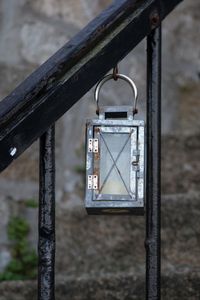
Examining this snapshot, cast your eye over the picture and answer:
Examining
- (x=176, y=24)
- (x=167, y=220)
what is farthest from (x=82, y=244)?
(x=176, y=24)

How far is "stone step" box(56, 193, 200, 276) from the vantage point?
1.81m

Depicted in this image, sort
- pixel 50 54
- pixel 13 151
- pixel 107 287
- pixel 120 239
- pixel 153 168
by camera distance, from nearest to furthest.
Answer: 1. pixel 13 151
2. pixel 153 168
3. pixel 107 287
4. pixel 120 239
5. pixel 50 54

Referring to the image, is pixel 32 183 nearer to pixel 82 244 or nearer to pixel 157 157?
pixel 82 244

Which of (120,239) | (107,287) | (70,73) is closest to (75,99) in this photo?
(70,73)

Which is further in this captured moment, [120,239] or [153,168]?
[120,239]

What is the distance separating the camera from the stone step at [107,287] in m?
1.50

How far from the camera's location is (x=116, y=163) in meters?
1.11

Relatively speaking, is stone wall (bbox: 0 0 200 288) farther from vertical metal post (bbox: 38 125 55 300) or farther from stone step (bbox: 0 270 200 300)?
vertical metal post (bbox: 38 125 55 300)

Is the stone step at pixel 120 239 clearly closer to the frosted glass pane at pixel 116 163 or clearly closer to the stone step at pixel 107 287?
the stone step at pixel 107 287

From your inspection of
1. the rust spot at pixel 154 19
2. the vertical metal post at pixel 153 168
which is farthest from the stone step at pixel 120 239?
the rust spot at pixel 154 19

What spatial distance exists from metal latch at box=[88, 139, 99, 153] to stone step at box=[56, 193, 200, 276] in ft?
2.20

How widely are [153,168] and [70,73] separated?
0.68 ft

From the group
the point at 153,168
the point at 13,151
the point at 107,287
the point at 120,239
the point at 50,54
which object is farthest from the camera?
the point at 50,54

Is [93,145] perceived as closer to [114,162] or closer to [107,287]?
[114,162]
